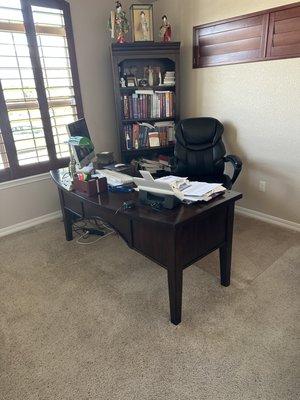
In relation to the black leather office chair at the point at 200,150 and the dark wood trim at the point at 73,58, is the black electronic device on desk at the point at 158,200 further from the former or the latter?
the dark wood trim at the point at 73,58

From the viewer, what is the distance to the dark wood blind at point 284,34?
225cm

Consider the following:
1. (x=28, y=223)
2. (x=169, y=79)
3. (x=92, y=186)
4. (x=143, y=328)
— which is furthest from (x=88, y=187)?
(x=169, y=79)

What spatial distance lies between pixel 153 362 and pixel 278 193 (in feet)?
6.71

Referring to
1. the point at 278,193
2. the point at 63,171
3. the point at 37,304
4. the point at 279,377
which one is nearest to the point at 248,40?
the point at 278,193

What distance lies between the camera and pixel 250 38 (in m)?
2.55

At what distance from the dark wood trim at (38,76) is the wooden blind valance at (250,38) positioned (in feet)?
5.46

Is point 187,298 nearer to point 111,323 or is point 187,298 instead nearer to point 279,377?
point 111,323

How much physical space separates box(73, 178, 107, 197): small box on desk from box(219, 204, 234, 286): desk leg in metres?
0.88

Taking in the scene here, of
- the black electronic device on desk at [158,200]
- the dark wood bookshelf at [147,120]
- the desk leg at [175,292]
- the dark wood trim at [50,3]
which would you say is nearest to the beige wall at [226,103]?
the dark wood trim at [50,3]

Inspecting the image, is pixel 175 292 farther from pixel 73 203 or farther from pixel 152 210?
pixel 73 203

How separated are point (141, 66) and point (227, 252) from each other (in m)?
2.46

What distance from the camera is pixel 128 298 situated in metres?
1.91

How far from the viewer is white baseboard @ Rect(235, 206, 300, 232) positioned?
2.70 m

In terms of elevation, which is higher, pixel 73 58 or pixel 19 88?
pixel 73 58
